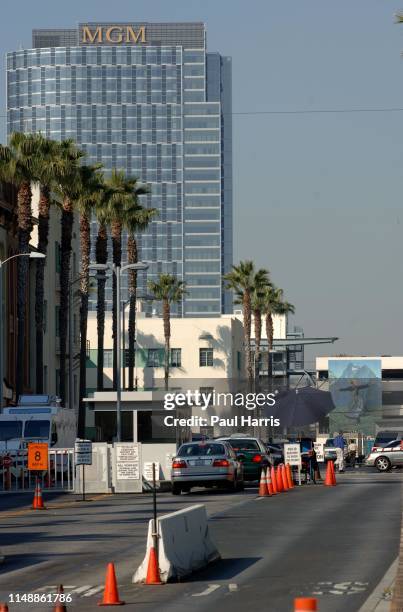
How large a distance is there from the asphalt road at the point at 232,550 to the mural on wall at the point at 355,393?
305 feet

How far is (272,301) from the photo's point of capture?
116812 mm

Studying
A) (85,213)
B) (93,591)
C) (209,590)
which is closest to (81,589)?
(93,591)

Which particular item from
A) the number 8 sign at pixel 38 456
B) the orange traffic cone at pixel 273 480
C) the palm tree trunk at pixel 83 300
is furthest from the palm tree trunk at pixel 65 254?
the number 8 sign at pixel 38 456

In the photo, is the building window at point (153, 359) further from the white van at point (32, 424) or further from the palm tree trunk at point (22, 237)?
the white van at point (32, 424)

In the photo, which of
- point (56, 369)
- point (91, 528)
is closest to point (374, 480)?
point (91, 528)

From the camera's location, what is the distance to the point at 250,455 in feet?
148

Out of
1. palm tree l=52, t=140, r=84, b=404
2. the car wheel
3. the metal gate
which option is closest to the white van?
the metal gate

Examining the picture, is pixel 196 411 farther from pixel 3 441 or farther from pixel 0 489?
pixel 0 489

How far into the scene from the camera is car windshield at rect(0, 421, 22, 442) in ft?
175

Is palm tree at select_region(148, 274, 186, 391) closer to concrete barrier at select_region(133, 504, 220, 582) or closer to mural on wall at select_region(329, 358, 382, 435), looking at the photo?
mural on wall at select_region(329, 358, 382, 435)

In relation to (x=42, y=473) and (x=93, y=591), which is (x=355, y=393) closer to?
(x=42, y=473)

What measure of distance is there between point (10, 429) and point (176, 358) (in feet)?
230

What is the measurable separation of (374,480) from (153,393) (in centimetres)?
1469

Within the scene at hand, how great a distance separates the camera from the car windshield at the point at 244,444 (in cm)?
4494
